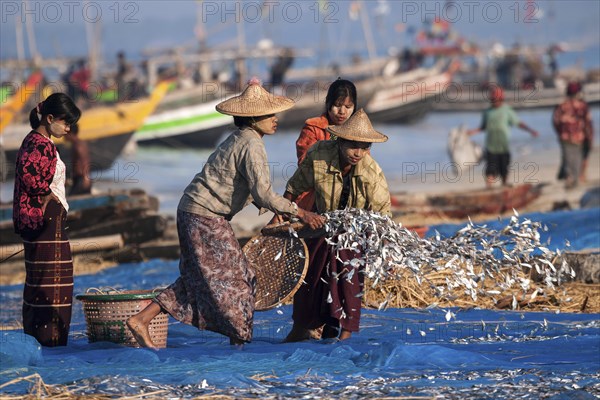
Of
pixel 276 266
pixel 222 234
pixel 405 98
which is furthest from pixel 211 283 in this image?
pixel 405 98

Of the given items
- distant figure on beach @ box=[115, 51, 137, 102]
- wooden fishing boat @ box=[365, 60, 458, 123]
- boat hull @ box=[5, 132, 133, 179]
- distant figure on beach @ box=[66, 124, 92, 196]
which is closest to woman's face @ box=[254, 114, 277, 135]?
distant figure on beach @ box=[66, 124, 92, 196]

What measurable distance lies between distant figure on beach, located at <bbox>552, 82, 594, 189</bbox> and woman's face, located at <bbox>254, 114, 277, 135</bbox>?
9.07 m

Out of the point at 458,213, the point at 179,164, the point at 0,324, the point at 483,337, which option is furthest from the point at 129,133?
the point at 483,337

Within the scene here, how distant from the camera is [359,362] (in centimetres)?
530

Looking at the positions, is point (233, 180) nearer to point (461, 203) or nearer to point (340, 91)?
point (340, 91)

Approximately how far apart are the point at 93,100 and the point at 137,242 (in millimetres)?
20047

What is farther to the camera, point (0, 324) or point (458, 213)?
point (458, 213)

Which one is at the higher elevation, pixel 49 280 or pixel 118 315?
pixel 49 280

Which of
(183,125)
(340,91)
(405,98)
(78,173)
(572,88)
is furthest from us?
(405,98)

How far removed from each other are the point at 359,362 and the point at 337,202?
89 centimetres

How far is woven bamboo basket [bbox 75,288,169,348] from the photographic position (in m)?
5.76

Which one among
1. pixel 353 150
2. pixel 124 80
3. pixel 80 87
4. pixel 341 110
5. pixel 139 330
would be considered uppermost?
pixel 124 80

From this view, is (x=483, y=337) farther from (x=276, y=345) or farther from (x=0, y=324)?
(x=0, y=324)

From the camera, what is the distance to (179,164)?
98.8 ft
